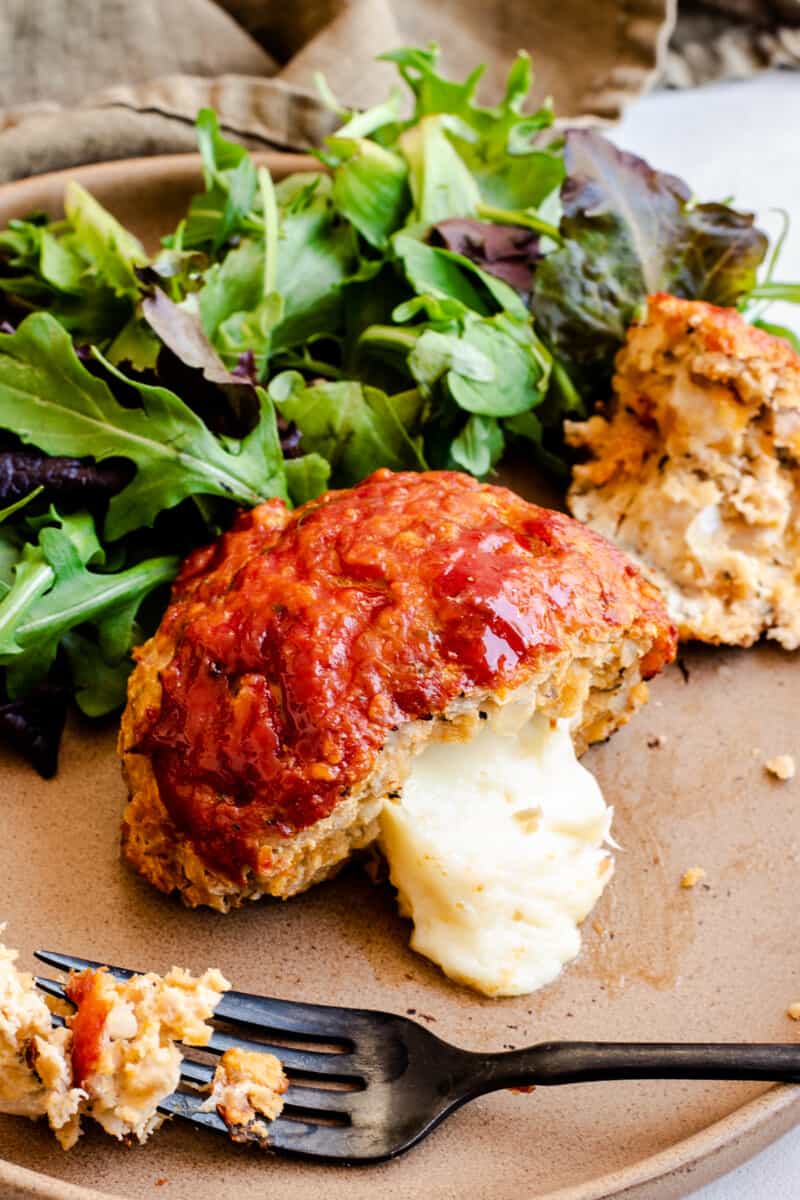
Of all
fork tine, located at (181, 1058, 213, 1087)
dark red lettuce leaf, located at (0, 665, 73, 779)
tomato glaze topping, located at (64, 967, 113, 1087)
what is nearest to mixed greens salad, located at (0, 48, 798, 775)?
dark red lettuce leaf, located at (0, 665, 73, 779)

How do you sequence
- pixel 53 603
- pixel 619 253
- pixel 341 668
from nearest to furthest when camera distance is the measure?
pixel 341 668 → pixel 53 603 → pixel 619 253

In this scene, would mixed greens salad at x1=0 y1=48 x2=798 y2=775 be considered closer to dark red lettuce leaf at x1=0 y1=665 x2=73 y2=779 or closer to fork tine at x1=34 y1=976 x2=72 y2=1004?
dark red lettuce leaf at x1=0 y1=665 x2=73 y2=779

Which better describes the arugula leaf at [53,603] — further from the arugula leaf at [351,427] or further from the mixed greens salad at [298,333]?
the arugula leaf at [351,427]

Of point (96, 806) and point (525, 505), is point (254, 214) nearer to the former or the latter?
point (525, 505)

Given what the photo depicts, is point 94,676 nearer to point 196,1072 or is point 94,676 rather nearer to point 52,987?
point 52,987

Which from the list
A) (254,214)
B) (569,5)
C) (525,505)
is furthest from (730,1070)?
(569,5)

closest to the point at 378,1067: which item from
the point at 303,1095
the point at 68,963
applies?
the point at 303,1095
